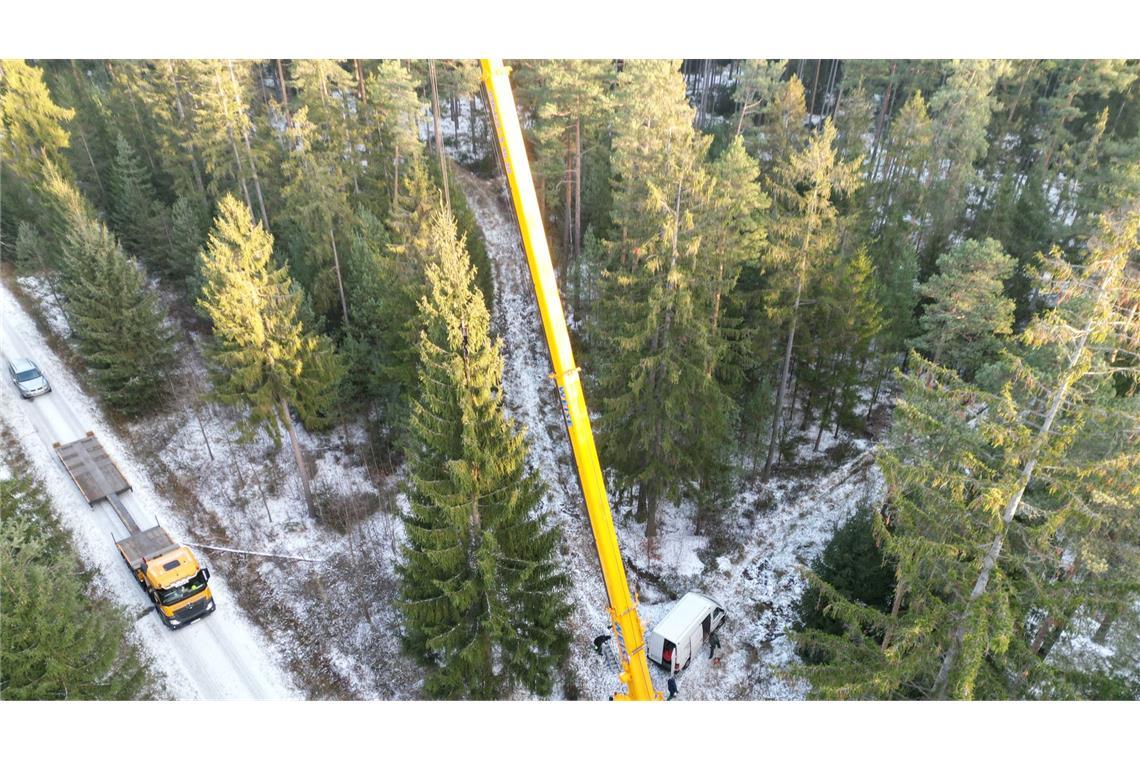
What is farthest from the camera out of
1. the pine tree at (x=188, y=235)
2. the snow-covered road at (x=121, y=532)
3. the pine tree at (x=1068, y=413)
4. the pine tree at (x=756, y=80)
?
the pine tree at (x=756, y=80)

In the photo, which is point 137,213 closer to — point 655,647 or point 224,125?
point 224,125

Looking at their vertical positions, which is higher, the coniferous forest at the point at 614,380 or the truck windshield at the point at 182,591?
the coniferous forest at the point at 614,380

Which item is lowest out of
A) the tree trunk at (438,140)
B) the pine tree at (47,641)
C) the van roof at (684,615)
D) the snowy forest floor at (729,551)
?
the snowy forest floor at (729,551)

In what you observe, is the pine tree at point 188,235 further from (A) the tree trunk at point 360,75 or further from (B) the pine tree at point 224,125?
(A) the tree trunk at point 360,75

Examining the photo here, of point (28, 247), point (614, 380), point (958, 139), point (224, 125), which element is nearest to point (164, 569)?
point (614, 380)

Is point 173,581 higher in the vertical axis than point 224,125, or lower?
lower

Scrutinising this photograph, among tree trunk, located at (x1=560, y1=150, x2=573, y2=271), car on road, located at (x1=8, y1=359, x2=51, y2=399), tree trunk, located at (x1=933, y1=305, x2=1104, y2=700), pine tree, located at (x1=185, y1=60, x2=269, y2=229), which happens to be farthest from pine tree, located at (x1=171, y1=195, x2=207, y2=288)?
tree trunk, located at (x1=933, y1=305, x2=1104, y2=700)

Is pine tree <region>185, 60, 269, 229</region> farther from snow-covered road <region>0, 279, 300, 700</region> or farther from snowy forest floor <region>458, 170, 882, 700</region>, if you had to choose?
snowy forest floor <region>458, 170, 882, 700</region>

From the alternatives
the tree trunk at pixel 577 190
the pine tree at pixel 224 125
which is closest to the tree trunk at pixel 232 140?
the pine tree at pixel 224 125
